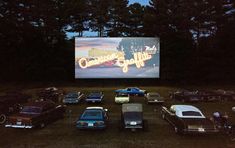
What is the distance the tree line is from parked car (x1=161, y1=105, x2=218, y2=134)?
44.5 meters

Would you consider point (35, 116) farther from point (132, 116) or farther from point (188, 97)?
point (188, 97)

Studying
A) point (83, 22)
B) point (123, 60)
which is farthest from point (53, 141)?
point (83, 22)

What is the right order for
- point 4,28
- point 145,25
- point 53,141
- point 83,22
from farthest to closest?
point 83,22 < point 145,25 < point 4,28 < point 53,141

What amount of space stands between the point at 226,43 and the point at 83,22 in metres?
30.5

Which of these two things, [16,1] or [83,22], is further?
[83,22]

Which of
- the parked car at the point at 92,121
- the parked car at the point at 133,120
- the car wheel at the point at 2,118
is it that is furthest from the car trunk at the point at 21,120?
the parked car at the point at 133,120

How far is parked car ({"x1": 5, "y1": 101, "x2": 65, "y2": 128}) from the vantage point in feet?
83.2

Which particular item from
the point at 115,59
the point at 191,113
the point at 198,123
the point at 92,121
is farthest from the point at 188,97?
the point at 115,59

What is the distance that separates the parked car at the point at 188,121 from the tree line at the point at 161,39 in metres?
44.5

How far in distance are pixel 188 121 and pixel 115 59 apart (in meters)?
39.4

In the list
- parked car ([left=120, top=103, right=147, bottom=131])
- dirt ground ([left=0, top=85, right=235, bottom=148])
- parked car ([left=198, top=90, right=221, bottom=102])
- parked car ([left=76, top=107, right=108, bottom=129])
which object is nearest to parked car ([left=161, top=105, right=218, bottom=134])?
dirt ground ([left=0, top=85, right=235, bottom=148])

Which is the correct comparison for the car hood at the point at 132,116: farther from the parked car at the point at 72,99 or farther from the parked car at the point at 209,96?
the parked car at the point at 209,96

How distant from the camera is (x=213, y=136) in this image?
24531 mm

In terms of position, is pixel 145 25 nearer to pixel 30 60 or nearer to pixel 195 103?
pixel 30 60
